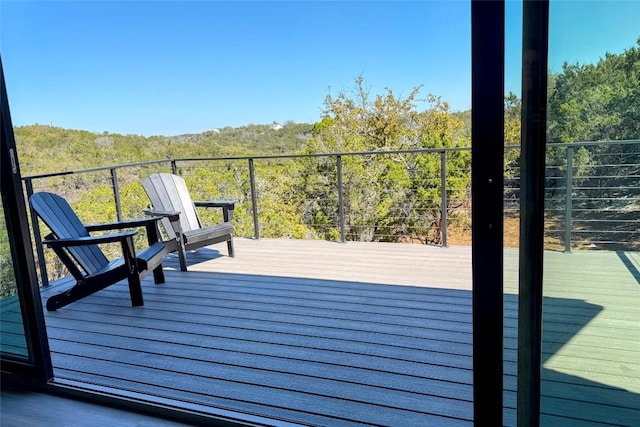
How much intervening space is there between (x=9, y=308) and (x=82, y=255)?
1.16m

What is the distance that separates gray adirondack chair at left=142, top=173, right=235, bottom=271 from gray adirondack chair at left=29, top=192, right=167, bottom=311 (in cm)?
51

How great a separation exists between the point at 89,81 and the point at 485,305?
11846 millimetres

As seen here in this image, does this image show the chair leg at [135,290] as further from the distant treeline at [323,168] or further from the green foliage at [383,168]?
the green foliage at [383,168]

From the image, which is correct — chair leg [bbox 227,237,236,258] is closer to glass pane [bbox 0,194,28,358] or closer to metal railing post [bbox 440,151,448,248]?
metal railing post [bbox 440,151,448,248]

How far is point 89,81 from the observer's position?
35.3ft

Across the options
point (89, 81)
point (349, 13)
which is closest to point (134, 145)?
point (89, 81)

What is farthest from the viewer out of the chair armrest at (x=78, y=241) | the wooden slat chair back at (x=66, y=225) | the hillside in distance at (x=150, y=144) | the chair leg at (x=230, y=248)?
the hillside in distance at (x=150, y=144)

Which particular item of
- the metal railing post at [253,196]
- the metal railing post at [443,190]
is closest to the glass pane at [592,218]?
the metal railing post at [443,190]

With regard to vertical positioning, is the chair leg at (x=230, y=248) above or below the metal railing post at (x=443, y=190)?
below

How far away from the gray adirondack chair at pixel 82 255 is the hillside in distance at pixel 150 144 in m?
4.87

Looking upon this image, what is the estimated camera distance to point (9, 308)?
2139 mm

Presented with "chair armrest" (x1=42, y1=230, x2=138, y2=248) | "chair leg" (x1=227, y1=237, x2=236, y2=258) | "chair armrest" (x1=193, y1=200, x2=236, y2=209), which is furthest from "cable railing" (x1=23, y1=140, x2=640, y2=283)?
"chair armrest" (x1=42, y1=230, x2=138, y2=248)

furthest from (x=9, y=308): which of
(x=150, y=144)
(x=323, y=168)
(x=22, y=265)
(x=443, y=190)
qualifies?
(x=150, y=144)

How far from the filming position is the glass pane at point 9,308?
209cm
